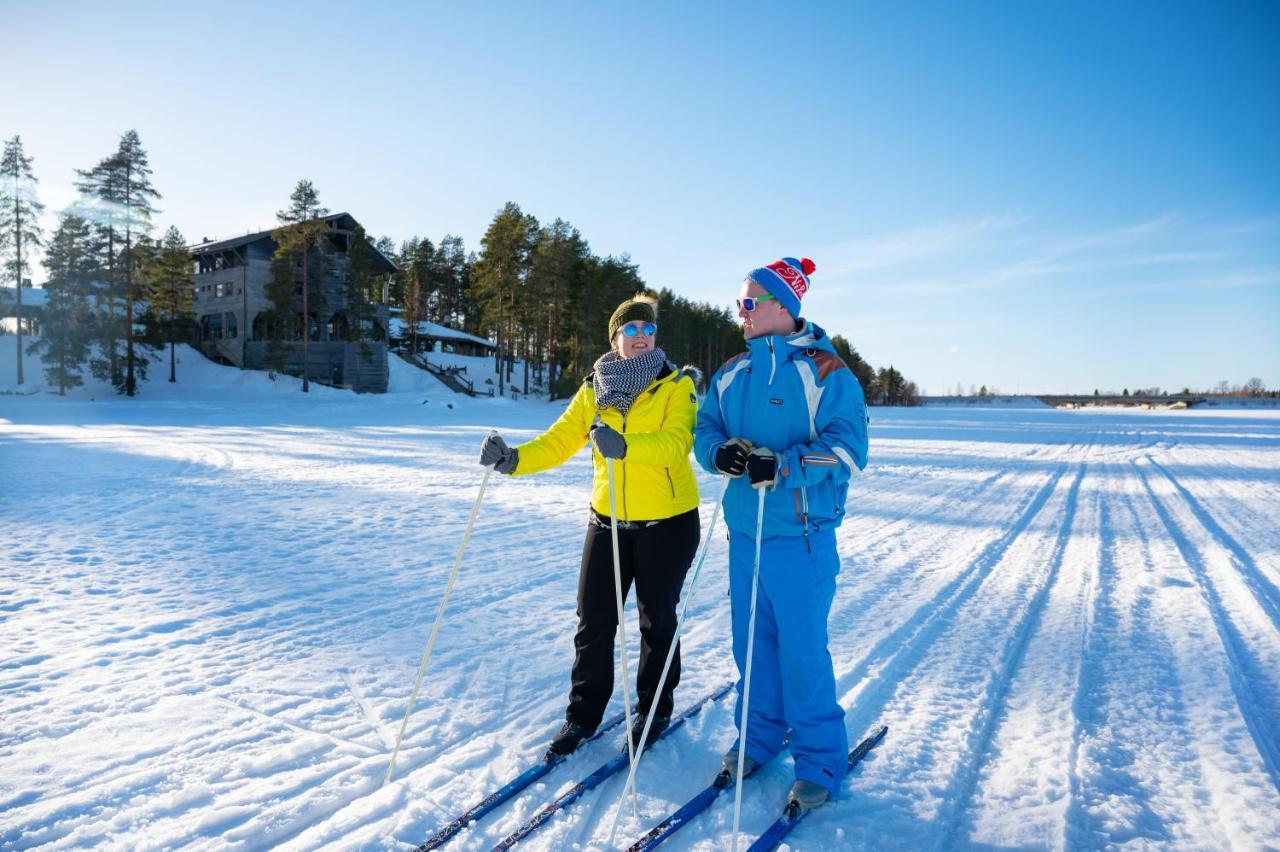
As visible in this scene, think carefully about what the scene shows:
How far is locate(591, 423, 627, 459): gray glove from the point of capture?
2.83 m

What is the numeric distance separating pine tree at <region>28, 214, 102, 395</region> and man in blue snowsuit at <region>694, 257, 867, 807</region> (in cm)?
3770

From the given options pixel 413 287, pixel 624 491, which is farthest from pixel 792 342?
pixel 413 287

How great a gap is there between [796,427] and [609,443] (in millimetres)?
810

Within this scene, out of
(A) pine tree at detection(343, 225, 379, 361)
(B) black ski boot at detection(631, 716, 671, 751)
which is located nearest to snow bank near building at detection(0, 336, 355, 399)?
(A) pine tree at detection(343, 225, 379, 361)

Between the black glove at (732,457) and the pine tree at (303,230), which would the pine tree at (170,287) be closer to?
the pine tree at (303,230)

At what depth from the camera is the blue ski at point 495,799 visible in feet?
8.36

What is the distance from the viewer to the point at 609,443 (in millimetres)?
2836

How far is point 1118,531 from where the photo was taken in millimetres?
8023

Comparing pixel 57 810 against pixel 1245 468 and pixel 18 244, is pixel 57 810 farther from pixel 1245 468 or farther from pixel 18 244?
pixel 18 244

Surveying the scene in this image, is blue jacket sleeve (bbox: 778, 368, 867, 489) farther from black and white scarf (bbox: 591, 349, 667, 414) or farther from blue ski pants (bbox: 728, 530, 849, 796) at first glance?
black and white scarf (bbox: 591, 349, 667, 414)

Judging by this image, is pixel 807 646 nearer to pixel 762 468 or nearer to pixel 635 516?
pixel 762 468

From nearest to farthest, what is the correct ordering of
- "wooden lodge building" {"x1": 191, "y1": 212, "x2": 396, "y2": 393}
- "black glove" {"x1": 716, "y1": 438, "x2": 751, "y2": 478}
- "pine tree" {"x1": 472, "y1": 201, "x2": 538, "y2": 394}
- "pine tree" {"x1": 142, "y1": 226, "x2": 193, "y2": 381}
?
1. "black glove" {"x1": 716, "y1": 438, "x2": 751, "y2": 478}
2. "pine tree" {"x1": 142, "y1": 226, "x2": 193, "y2": 381}
3. "wooden lodge building" {"x1": 191, "y1": 212, "x2": 396, "y2": 393}
4. "pine tree" {"x1": 472, "y1": 201, "x2": 538, "y2": 394}

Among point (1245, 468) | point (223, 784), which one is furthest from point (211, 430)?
point (1245, 468)

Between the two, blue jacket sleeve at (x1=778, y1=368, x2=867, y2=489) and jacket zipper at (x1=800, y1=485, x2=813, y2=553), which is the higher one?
blue jacket sleeve at (x1=778, y1=368, x2=867, y2=489)
